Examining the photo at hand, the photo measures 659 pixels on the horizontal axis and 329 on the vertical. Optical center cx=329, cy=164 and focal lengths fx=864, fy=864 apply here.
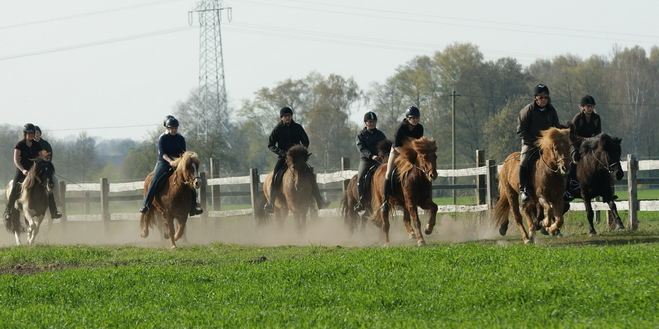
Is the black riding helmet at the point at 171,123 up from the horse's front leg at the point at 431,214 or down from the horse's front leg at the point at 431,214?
up

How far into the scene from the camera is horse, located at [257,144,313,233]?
1983 centimetres

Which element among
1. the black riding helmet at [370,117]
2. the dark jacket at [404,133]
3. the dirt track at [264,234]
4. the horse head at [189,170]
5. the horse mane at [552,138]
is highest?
the black riding helmet at [370,117]

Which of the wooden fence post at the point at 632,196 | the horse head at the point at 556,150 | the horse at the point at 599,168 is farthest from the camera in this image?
the wooden fence post at the point at 632,196

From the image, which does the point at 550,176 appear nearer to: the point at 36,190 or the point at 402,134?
the point at 402,134

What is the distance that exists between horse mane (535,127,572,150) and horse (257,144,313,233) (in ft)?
21.1

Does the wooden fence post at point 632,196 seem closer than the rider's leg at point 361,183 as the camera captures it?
Yes

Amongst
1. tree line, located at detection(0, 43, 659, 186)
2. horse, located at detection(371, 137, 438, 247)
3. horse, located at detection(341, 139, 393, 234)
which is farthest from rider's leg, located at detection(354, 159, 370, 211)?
tree line, located at detection(0, 43, 659, 186)

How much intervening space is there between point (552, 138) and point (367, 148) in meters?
5.06

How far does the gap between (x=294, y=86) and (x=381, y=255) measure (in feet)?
237

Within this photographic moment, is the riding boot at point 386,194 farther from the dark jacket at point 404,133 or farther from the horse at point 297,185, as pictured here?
the horse at point 297,185

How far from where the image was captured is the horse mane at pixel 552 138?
1463 centimetres

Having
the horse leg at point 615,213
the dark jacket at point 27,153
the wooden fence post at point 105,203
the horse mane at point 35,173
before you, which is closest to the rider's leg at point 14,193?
the dark jacket at point 27,153

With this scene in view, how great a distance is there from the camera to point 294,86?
Answer: 84375 millimetres

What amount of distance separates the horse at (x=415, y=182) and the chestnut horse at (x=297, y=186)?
3.29m
